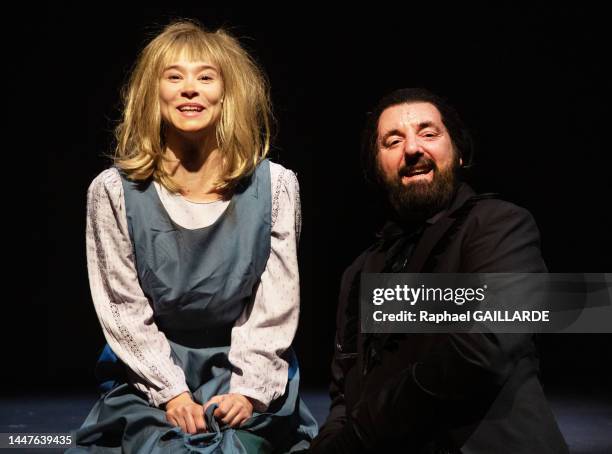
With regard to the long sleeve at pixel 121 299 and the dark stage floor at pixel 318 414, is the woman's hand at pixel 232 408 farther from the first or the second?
the dark stage floor at pixel 318 414

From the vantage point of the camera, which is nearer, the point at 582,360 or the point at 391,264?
the point at 391,264

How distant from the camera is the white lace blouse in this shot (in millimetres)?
2137

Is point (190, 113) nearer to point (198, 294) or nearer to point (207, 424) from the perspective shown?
point (198, 294)

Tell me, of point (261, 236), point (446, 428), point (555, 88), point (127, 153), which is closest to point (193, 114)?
point (127, 153)

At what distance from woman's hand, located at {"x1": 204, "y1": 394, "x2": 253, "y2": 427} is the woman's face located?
690 millimetres

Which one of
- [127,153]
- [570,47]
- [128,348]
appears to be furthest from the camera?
[570,47]

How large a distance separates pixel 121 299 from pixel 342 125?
5.52 feet

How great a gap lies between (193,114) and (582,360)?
200 cm

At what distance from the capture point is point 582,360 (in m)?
3.47

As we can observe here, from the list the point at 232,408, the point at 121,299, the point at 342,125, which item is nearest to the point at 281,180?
the point at 121,299

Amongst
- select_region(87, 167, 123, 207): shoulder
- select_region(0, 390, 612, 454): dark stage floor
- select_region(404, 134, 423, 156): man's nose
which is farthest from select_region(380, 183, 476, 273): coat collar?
select_region(0, 390, 612, 454): dark stage floor

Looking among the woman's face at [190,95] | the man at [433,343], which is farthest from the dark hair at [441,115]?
the woman's face at [190,95]

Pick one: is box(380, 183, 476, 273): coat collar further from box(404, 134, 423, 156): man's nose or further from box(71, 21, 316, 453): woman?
box(71, 21, 316, 453): woman

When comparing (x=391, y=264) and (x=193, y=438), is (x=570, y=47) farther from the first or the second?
(x=193, y=438)
